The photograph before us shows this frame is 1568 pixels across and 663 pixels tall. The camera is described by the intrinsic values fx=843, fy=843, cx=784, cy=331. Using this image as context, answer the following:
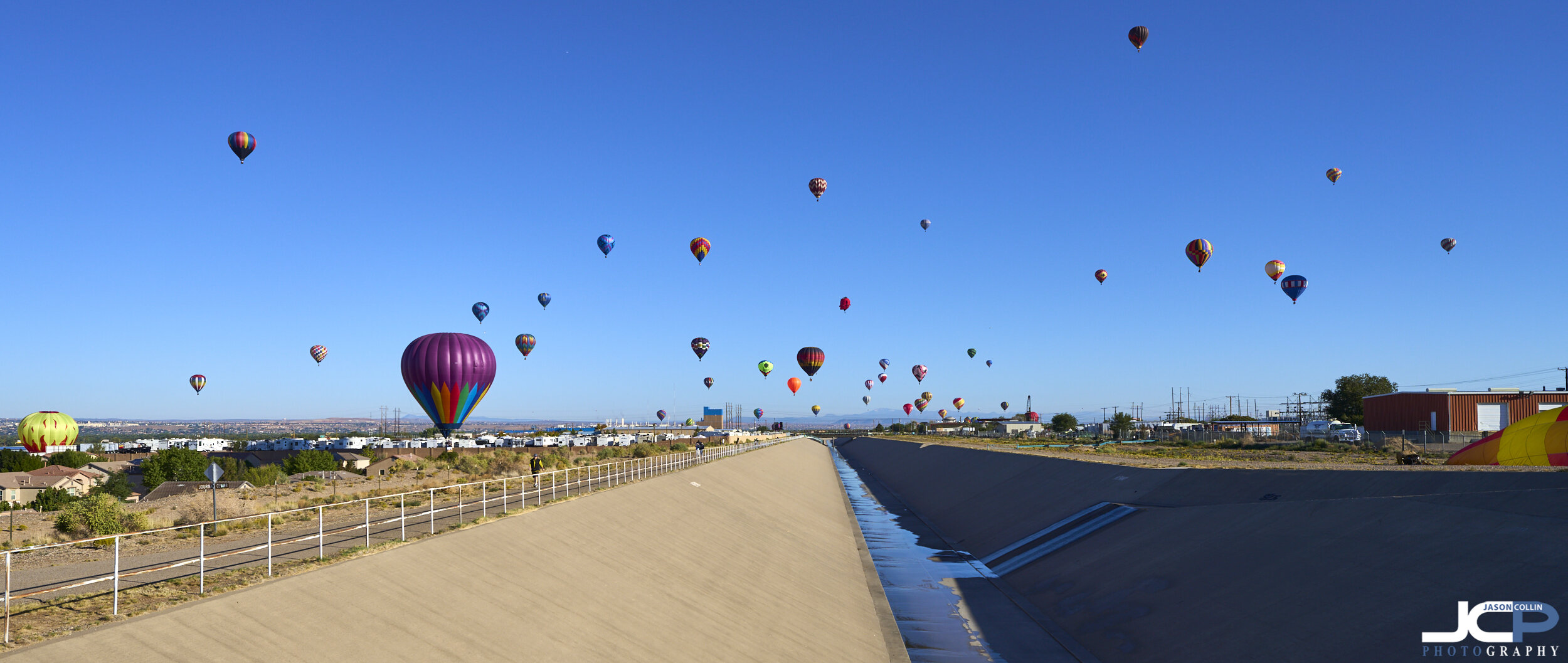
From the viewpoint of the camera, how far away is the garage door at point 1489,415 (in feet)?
228

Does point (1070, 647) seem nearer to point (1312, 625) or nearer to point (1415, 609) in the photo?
point (1312, 625)

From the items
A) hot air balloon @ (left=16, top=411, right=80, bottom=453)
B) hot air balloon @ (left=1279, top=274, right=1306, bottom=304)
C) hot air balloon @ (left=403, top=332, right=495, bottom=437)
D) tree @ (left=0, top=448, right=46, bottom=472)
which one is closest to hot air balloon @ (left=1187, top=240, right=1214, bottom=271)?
hot air balloon @ (left=1279, top=274, right=1306, bottom=304)

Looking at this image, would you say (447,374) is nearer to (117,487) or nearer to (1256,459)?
(117,487)

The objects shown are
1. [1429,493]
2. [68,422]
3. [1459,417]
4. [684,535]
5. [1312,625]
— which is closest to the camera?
[1312,625]

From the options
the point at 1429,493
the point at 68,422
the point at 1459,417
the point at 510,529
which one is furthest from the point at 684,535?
the point at 68,422

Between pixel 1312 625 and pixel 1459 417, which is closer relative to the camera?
pixel 1312 625

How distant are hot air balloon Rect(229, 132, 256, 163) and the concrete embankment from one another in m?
50.7

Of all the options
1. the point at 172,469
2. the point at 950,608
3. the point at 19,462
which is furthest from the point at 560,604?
the point at 19,462

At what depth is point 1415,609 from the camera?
47.8 feet

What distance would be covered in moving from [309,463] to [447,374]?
29.7 meters

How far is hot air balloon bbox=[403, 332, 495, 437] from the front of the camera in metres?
53.4

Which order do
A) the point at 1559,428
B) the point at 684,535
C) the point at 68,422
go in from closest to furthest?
the point at 684,535 → the point at 1559,428 → the point at 68,422

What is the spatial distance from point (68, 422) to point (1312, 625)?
401 ft

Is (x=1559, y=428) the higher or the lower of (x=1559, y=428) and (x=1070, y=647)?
the higher
